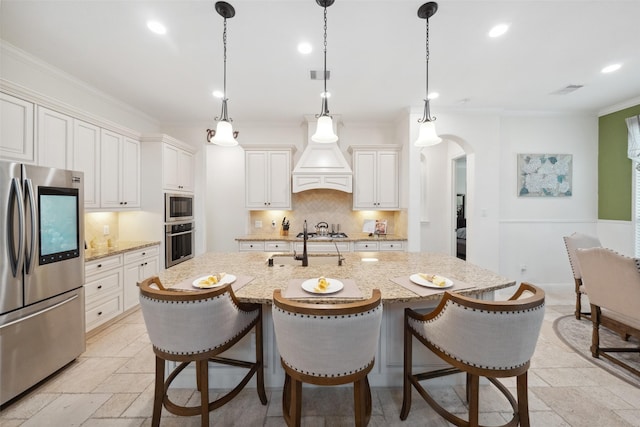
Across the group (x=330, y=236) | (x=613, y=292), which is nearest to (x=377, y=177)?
(x=330, y=236)

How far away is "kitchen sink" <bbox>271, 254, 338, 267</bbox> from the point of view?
2.22m

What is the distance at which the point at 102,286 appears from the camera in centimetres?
273

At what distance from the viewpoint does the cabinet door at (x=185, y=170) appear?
4.03m

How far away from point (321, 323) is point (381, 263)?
1234 mm

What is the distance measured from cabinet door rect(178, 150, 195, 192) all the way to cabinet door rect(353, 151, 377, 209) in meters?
2.74

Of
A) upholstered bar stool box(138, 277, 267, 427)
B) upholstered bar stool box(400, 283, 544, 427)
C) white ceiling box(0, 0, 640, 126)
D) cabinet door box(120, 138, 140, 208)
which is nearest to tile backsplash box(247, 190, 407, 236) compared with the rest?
white ceiling box(0, 0, 640, 126)

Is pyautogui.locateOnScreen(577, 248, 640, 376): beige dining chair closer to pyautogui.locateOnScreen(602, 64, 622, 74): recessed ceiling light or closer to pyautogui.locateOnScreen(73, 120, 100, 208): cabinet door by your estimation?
pyautogui.locateOnScreen(602, 64, 622, 74): recessed ceiling light

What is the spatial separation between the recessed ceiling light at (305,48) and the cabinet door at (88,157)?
244cm

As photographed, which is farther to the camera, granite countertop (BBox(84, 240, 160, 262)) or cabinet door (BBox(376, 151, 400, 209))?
cabinet door (BBox(376, 151, 400, 209))

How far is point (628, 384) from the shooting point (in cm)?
197

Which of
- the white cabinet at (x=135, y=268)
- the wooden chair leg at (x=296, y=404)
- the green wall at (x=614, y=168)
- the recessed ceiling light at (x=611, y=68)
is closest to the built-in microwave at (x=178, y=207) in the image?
the white cabinet at (x=135, y=268)

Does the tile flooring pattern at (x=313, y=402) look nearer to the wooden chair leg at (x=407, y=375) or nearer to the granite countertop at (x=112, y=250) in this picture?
the wooden chair leg at (x=407, y=375)

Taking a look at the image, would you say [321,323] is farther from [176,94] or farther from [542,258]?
[542,258]

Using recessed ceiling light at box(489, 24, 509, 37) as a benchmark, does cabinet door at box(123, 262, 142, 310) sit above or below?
below
